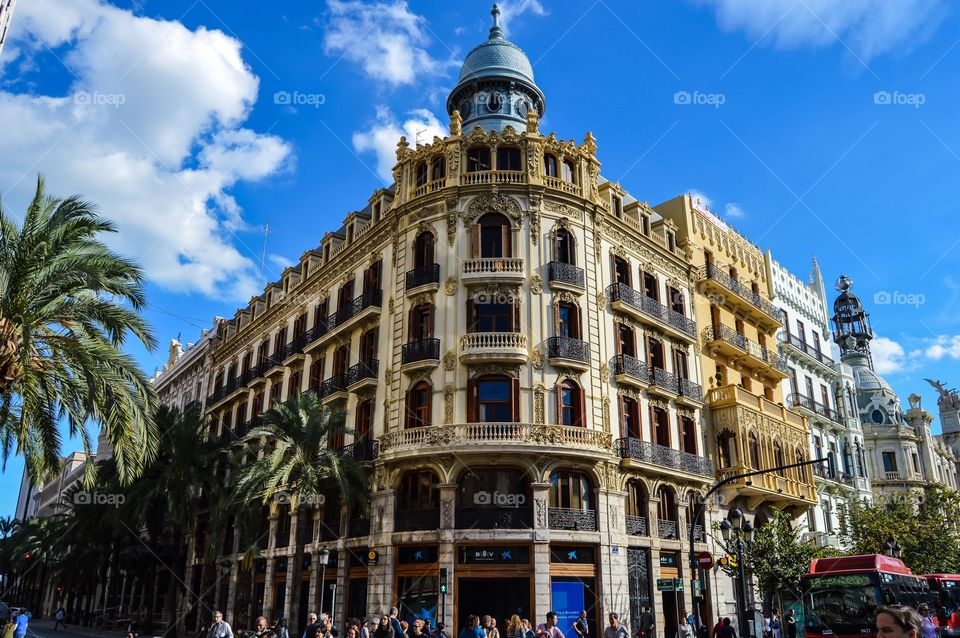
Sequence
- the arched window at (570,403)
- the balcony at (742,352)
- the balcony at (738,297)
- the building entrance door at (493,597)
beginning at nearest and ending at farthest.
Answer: the building entrance door at (493,597), the arched window at (570,403), the balcony at (742,352), the balcony at (738,297)

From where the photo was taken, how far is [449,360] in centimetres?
2845

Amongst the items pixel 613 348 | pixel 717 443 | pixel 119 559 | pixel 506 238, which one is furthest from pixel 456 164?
pixel 119 559

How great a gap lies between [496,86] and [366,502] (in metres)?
21.6

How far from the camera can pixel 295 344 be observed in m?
39.4

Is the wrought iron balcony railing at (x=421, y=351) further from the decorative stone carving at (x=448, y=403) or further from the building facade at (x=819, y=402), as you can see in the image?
the building facade at (x=819, y=402)

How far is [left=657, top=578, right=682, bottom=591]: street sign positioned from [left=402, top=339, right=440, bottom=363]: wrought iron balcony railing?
1252cm

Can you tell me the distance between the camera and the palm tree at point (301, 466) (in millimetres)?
27031

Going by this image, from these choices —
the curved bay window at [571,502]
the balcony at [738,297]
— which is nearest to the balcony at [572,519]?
the curved bay window at [571,502]

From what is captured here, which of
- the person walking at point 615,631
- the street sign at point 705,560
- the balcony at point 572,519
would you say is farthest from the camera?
the balcony at point 572,519

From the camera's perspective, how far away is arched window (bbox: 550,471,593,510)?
2736cm

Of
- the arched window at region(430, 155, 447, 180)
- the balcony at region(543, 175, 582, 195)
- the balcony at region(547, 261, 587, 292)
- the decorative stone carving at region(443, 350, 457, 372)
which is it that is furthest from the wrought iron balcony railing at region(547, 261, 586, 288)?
the arched window at region(430, 155, 447, 180)

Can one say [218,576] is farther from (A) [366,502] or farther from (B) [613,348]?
(B) [613,348]

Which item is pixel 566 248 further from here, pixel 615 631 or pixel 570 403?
pixel 615 631

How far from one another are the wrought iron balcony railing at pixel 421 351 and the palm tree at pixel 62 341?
12345 mm
